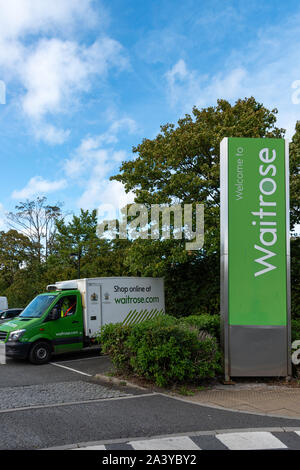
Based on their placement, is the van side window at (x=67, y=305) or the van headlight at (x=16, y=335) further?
the van side window at (x=67, y=305)

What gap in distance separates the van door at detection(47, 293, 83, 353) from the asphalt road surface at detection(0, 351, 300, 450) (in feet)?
12.7

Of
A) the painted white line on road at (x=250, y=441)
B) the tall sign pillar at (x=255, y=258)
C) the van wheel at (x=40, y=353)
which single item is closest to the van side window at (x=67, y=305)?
the van wheel at (x=40, y=353)

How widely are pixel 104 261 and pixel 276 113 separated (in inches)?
652

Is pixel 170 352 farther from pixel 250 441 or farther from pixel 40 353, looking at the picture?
pixel 40 353

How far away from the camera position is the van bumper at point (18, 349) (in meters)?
12.3

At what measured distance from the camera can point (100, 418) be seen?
6.27 m

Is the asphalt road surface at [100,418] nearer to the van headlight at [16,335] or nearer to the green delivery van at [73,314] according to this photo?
the van headlight at [16,335]

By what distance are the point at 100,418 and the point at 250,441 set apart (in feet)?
7.25

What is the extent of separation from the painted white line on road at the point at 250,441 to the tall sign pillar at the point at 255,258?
318cm

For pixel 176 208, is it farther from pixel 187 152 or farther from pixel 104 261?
pixel 104 261

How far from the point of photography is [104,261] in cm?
2995

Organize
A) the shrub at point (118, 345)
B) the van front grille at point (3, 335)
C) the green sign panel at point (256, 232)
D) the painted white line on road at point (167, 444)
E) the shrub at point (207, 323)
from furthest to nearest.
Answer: the van front grille at point (3, 335)
the shrub at point (207, 323)
the shrub at point (118, 345)
the green sign panel at point (256, 232)
the painted white line on road at point (167, 444)

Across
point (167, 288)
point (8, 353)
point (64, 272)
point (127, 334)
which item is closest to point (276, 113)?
point (167, 288)

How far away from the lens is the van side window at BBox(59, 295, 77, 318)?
13351 millimetres
